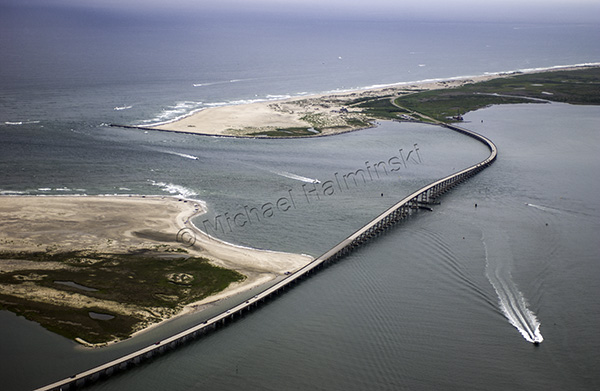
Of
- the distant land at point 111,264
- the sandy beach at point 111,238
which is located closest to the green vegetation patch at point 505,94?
the sandy beach at point 111,238

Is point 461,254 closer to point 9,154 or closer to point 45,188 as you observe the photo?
point 45,188

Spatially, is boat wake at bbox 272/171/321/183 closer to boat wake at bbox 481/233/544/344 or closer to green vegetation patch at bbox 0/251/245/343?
boat wake at bbox 481/233/544/344

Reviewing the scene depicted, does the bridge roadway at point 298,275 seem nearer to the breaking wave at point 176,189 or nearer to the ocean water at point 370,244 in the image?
the ocean water at point 370,244

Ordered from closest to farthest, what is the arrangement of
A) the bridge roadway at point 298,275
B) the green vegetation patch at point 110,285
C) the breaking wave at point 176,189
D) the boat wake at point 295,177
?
1. the bridge roadway at point 298,275
2. the green vegetation patch at point 110,285
3. the breaking wave at point 176,189
4. the boat wake at point 295,177

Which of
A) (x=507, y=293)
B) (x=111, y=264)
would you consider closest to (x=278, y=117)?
(x=111, y=264)

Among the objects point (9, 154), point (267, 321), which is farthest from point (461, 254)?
point (9, 154)
